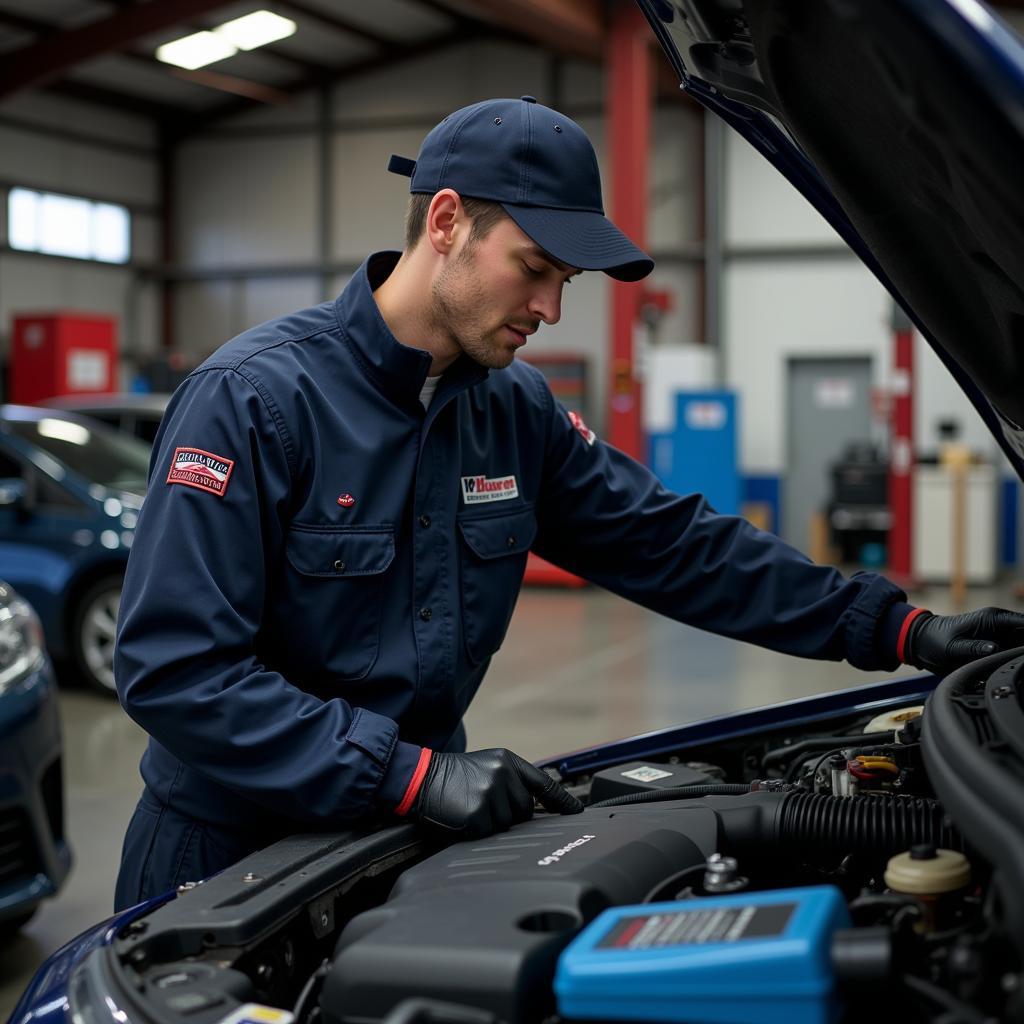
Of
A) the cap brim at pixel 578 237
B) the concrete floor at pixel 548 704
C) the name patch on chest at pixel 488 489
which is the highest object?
the cap brim at pixel 578 237

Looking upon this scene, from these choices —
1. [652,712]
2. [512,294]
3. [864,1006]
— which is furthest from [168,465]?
[652,712]

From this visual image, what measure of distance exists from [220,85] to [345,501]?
45.0 ft

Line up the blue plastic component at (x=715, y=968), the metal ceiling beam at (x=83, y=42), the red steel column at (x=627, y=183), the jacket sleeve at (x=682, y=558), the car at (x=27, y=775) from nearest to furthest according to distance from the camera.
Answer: the blue plastic component at (x=715, y=968)
the jacket sleeve at (x=682, y=558)
the car at (x=27, y=775)
the red steel column at (x=627, y=183)
the metal ceiling beam at (x=83, y=42)

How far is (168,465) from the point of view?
1508 millimetres

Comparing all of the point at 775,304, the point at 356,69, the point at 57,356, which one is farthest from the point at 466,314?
the point at 356,69

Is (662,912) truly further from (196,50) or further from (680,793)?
(196,50)

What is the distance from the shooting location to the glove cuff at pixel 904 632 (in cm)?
179

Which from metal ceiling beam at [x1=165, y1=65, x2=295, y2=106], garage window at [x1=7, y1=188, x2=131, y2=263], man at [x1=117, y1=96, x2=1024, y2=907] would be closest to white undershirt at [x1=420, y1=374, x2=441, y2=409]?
man at [x1=117, y1=96, x2=1024, y2=907]

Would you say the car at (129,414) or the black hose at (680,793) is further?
the car at (129,414)

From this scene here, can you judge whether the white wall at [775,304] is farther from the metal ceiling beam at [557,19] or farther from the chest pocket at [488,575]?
the chest pocket at [488,575]

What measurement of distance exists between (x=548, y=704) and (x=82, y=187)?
11182 millimetres

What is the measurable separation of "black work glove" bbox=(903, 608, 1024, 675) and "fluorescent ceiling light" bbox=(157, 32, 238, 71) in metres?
12.1

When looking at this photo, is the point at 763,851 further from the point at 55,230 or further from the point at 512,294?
the point at 55,230

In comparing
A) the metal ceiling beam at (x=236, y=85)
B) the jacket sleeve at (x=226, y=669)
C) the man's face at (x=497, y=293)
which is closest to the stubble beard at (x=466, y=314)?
the man's face at (x=497, y=293)
